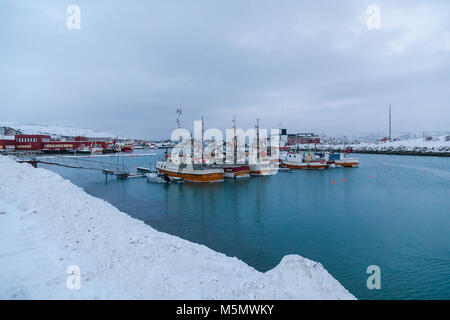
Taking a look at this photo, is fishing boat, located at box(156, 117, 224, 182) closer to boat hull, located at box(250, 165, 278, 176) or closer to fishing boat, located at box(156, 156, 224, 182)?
fishing boat, located at box(156, 156, 224, 182)

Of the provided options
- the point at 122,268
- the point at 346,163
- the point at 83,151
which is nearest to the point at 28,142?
the point at 83,151

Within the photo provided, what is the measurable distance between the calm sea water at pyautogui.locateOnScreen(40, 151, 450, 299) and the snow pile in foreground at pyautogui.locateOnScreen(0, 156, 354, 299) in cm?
346

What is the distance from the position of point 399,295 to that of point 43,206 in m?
11.3

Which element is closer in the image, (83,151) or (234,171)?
(234,171)

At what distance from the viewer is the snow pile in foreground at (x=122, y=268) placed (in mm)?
4121

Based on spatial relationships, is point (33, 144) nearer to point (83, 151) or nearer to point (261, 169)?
point (83, 151)

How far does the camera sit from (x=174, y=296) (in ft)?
13.4

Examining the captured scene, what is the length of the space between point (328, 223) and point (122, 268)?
1182 centimetres

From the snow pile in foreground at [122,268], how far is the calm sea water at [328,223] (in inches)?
136

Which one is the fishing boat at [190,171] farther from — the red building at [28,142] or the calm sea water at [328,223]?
the red building at [28,142]

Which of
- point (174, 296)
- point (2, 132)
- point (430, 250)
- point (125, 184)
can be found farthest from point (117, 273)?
point (2, 132)

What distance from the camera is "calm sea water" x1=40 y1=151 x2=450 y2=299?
329 inches

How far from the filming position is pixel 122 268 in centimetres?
484
